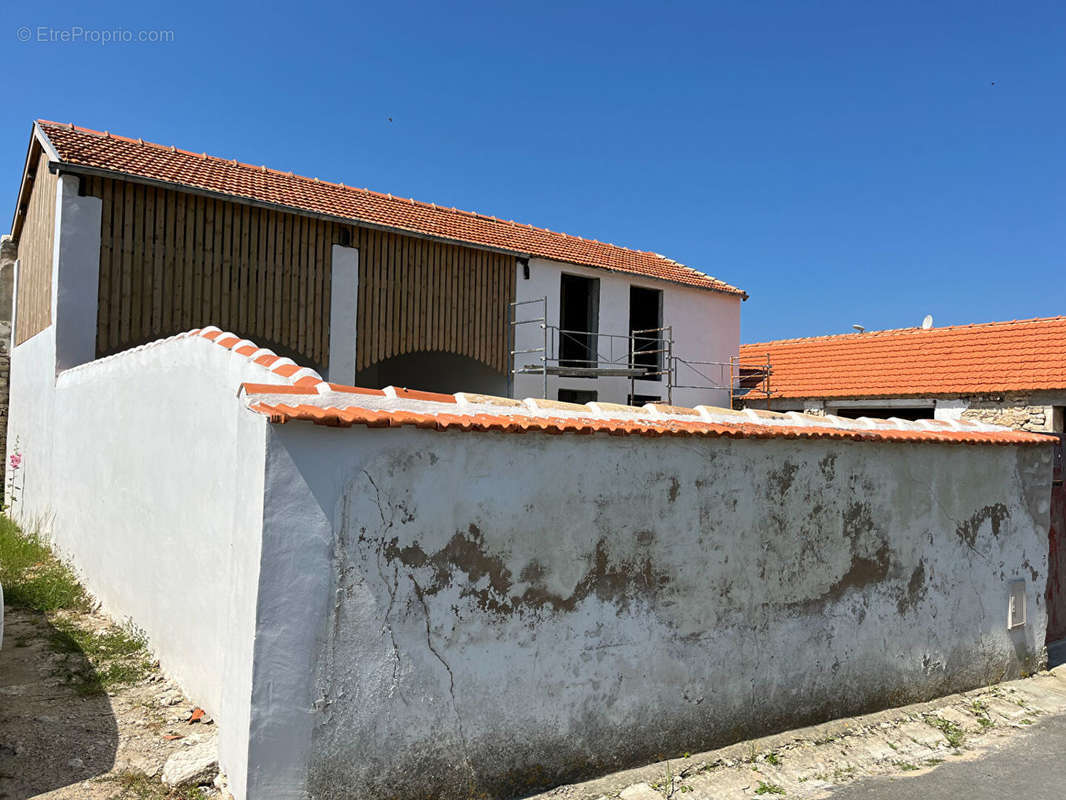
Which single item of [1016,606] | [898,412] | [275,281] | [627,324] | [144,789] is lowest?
[144,789]

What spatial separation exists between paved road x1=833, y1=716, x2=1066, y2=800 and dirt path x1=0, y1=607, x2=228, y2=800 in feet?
12.8

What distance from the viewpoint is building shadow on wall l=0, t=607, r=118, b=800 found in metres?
3.96

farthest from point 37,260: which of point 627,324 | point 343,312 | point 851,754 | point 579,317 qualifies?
point 851,754

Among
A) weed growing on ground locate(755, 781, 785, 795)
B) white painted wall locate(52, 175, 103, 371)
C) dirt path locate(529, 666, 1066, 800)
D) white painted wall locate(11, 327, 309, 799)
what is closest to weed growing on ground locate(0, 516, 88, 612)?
white painted wall locate(11, 327, 309, 799)

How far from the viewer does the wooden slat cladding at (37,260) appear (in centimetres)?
1136

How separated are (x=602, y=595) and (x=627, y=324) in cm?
1446

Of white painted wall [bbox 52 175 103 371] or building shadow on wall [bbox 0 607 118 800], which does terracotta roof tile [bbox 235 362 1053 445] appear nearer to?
building shadow on wall [bbox 0 607 118 800]

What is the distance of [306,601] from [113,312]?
9381 mm

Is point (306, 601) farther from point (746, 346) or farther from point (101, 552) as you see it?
point (746, 346)

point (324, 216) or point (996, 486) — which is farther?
point (324, 216)

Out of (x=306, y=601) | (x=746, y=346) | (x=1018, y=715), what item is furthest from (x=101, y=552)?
(x=746, y=346)

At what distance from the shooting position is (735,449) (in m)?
5.18

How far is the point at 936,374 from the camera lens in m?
16.7

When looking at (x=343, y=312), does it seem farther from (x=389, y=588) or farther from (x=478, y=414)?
(x=389, y=588)
